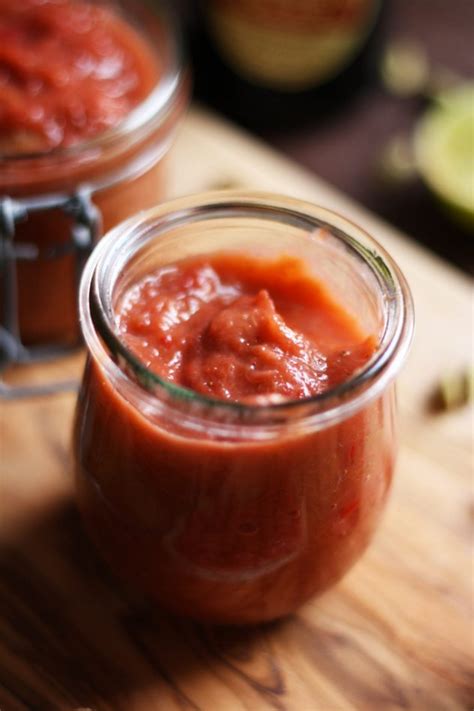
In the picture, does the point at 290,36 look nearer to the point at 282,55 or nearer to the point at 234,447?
the point at 282,55

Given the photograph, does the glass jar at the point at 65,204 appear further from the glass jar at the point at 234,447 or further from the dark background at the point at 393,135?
the dark background at the point at 393,135

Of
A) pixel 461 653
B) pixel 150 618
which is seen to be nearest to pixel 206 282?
pixel 150 618


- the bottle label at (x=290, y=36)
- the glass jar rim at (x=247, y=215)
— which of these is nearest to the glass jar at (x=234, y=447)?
the glass jar rim at (x=247, y=215)

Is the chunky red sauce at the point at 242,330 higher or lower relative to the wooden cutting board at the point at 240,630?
higher

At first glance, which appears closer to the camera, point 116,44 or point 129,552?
point 129,552

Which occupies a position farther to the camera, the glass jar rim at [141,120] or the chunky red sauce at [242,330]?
the glass jar rim at [141,120]

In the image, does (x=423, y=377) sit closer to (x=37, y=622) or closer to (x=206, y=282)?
(x=206, y=282)

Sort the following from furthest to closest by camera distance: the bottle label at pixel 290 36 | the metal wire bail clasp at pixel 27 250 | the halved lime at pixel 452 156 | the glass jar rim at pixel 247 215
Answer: the bottle label at pixel 290 36, the halved lime at pixel 452 156, the metal wire bail clasp at pixel 27 250, the glass jar rim at pixel 247 215

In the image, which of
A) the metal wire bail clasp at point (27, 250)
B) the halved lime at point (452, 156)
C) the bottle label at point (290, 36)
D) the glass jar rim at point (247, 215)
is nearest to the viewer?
the glass jar rim at point (247, 215)
